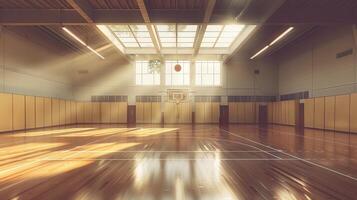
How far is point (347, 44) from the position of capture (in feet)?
45.7

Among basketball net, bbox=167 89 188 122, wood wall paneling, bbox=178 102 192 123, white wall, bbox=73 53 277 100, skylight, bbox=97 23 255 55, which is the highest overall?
skylight, bbox=97 23 255 55

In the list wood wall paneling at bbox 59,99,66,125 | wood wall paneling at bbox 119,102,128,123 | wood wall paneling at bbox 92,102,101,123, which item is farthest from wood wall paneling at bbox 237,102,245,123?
wood wall paneling at bbox 59,99,66,125

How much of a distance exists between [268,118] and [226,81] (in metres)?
6.10

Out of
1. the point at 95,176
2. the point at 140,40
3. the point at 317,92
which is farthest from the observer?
the point at 140,40

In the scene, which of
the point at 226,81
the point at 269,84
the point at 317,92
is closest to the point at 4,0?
the point at 226,81

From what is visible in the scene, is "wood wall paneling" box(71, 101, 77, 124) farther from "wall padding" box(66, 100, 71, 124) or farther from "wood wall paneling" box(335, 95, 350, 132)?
"wood wall paneling" box(335, 95, 350, 132)

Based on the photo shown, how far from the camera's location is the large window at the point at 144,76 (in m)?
23.9

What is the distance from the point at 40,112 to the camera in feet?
55.1

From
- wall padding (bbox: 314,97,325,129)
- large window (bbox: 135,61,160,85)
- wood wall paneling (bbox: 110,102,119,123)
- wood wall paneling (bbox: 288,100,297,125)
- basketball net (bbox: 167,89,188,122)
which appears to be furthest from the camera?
large window (bbox: 135,61,160,85)

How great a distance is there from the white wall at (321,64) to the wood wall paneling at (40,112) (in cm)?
2142

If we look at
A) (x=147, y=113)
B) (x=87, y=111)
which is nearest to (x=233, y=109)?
(x=147, y=113)

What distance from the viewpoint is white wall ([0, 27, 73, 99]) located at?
13.7m

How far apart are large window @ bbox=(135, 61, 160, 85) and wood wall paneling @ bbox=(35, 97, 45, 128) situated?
9.51 metres

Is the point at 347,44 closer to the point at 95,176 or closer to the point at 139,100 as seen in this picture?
the point at 95,176
